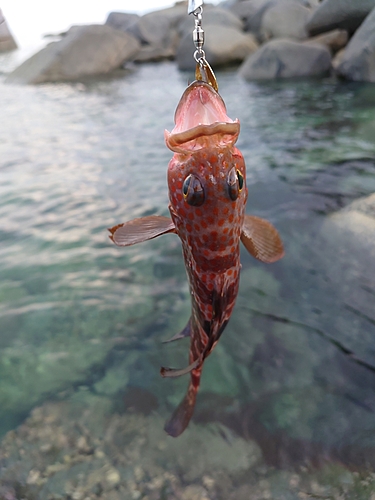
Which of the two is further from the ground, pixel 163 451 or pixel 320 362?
pixel 163 451

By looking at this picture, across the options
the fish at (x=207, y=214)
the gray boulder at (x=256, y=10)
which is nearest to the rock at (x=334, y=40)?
the gray boulder at (x=256, y=10)

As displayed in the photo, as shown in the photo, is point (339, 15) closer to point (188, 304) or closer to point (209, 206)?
point (188, 304)

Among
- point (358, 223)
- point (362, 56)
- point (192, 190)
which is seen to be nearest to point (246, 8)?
point (362, 56)

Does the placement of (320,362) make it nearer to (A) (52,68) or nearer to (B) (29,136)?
(B) (29,136)

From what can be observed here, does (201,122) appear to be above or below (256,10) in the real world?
above

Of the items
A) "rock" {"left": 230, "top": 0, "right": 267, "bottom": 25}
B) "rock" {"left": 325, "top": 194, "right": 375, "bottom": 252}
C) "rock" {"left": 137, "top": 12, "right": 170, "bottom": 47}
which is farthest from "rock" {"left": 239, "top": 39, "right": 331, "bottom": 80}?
"rock" {"left": 137, "top": 12, "right": 170, "bottom": 47}

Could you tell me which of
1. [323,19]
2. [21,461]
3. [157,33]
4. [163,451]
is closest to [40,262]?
[21,461]
